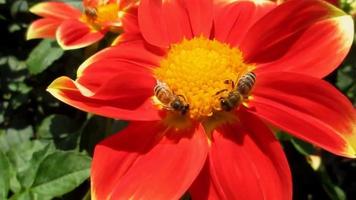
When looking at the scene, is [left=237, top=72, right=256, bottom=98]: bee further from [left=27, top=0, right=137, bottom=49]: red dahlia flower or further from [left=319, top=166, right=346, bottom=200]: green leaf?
[left=319, top=166, right=346, bottom=200]: green leaf

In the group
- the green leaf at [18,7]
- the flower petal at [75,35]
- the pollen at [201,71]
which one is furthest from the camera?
the green leaf at [18,7]

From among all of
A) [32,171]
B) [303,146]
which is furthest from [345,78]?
[32,171]

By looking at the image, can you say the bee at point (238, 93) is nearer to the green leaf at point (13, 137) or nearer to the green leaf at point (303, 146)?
the green leaf at point (303, 146)

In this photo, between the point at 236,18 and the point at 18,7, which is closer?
the point at 236,18

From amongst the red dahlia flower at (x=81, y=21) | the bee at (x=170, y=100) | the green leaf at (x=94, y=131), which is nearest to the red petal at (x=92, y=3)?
the red dahlia flower at (x=81, y=21)

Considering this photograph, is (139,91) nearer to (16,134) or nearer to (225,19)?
(225,19)

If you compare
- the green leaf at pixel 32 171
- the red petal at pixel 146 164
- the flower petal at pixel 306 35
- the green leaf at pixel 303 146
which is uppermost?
the flower petal at pixel 306 35

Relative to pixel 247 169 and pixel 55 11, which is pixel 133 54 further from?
pixel 55 11

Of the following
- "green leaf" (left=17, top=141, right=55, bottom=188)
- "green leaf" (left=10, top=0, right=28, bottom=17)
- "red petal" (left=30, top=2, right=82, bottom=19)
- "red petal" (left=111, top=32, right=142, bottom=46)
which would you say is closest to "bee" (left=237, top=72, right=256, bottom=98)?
"red petal" (left=111, top=32, right=142, bottom=46)
